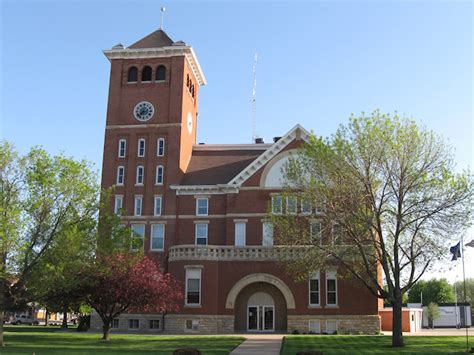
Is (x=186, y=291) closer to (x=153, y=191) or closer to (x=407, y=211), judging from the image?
(x=153, y=191)

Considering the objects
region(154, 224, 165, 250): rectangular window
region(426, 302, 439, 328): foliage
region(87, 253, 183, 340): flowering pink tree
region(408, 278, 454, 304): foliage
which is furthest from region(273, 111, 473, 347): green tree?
region(408, 278, 454, 304): foliage

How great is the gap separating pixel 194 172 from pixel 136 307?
711 inches

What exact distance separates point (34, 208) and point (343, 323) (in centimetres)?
2368

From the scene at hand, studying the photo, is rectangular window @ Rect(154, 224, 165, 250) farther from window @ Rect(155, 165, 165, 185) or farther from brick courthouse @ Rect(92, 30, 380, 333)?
window @ Rect(155, 165, 165, 185)

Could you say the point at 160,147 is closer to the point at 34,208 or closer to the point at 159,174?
the point at 159,174

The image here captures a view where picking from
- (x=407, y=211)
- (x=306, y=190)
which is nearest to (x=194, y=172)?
(x=306, y=190)

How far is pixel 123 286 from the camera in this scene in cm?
3488

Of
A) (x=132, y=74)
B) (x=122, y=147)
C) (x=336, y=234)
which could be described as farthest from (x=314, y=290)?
(x=132, y=74)

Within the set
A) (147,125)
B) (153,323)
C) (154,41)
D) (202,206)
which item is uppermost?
(154,41)

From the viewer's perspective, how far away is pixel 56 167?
31672 mm

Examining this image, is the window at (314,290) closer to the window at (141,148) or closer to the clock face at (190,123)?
the window at (141,148)

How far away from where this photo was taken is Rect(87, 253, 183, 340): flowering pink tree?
112 ft

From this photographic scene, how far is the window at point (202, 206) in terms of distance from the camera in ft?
161

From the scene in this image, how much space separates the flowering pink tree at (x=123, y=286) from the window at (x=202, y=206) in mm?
12472
